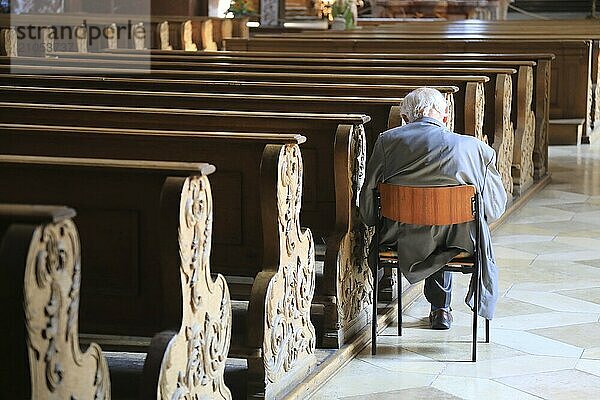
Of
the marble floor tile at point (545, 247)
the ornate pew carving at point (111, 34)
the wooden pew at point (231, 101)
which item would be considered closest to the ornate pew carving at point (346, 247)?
the wooden pew at point (231, 101)

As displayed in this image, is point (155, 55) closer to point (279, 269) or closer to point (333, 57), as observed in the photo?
point (333, 57)

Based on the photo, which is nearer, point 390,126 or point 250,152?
point 250,152

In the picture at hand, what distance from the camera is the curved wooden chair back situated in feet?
14.9

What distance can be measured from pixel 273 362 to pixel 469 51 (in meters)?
7.07

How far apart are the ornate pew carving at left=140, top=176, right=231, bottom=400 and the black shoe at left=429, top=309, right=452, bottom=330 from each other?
172cm

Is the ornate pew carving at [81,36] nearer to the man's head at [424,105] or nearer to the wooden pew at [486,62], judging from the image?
the wooden pew at [486,62]

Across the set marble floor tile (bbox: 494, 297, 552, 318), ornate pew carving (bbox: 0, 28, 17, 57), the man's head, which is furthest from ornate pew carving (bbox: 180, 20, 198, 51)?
the man's head

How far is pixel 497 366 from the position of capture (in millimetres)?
4527

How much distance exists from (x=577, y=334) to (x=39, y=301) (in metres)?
3.04

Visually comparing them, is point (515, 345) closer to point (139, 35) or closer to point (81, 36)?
point (81, 36)

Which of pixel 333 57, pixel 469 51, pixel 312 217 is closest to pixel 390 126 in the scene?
pixel 312 217

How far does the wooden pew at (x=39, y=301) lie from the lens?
2.52m

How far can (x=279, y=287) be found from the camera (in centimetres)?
405

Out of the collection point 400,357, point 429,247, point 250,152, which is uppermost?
point 250,152
